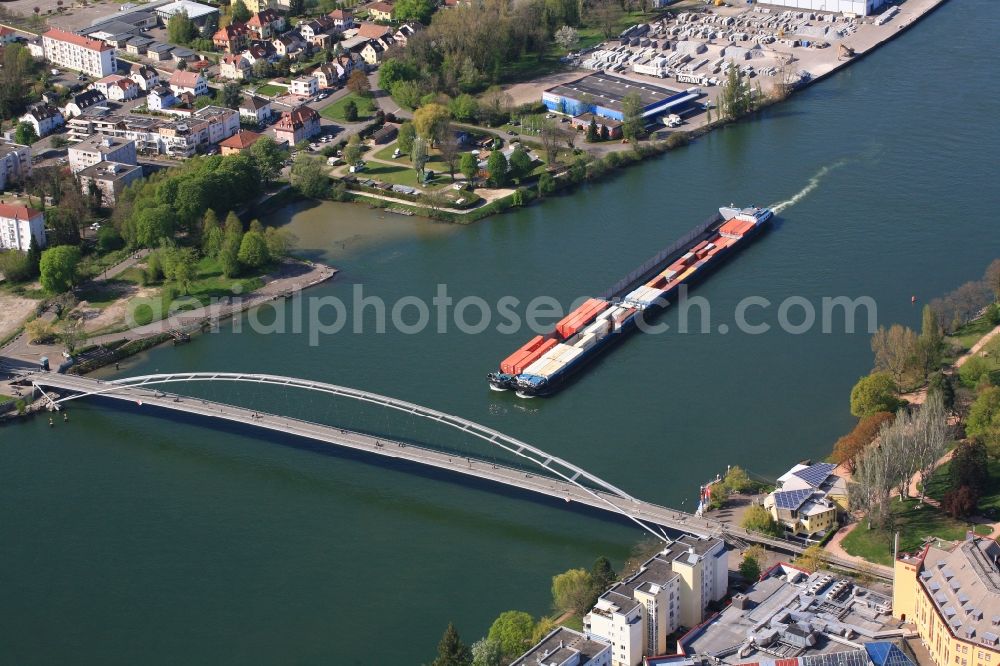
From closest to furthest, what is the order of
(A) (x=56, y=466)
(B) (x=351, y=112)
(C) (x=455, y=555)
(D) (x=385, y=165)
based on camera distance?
(C) (x=455, y=555), (A) (x=56, y=466), (D) (x=385, y=165), (B) (x=351, y=112)

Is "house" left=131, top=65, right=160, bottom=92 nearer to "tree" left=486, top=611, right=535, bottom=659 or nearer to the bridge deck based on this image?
the bridge deck

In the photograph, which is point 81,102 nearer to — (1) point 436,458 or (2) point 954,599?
(1) point 436,458

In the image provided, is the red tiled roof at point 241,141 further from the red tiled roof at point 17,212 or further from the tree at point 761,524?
the tree at point 761,524

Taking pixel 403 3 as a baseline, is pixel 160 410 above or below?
below

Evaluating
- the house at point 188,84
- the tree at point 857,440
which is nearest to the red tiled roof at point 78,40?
the house at point 188,84

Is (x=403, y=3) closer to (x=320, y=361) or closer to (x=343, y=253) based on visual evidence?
(x=343, y=253)

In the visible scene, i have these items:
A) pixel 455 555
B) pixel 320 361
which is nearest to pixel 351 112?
pixel 320 361

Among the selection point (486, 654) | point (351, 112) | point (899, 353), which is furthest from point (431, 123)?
point (486, 654)
